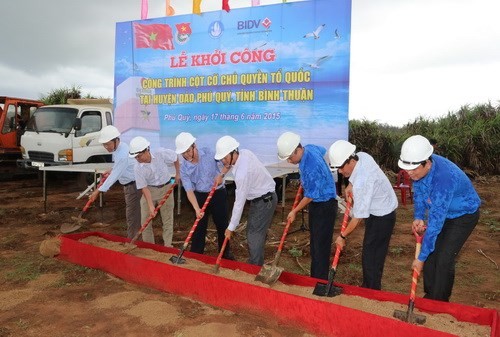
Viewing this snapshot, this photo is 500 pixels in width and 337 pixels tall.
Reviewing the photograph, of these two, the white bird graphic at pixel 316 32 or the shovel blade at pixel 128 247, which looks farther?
the white bird graphic at pixel 316 32

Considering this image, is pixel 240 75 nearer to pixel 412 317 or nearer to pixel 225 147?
pixel 225 147

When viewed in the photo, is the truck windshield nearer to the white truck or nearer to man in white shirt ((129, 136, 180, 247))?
the white truck

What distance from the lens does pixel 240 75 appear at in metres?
8.23

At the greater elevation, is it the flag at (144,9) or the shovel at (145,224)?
the flag at (144,9)

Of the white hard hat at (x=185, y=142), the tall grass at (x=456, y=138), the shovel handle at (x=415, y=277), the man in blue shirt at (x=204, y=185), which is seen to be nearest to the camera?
the shovel handle at (x=415, y=277)

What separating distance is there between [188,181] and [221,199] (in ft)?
1.46

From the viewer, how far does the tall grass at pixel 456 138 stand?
15609 millimetres

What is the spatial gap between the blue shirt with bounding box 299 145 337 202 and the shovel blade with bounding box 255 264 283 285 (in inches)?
31.3

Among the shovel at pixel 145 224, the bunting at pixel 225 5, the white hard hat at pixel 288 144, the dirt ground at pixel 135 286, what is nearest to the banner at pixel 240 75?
the bunting at pixel 225 5

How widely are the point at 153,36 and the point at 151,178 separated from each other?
478cm

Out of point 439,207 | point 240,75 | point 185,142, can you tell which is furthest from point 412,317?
point 240,75

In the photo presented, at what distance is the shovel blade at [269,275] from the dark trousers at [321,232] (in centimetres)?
46

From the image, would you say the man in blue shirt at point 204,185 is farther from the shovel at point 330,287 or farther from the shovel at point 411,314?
the shovel at point 411,314

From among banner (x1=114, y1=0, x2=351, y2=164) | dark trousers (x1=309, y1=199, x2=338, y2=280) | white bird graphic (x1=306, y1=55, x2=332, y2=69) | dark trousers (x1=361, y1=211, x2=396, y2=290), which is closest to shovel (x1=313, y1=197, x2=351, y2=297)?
dark trousers (x1=361, y1=211, x2=396, y2=290)
